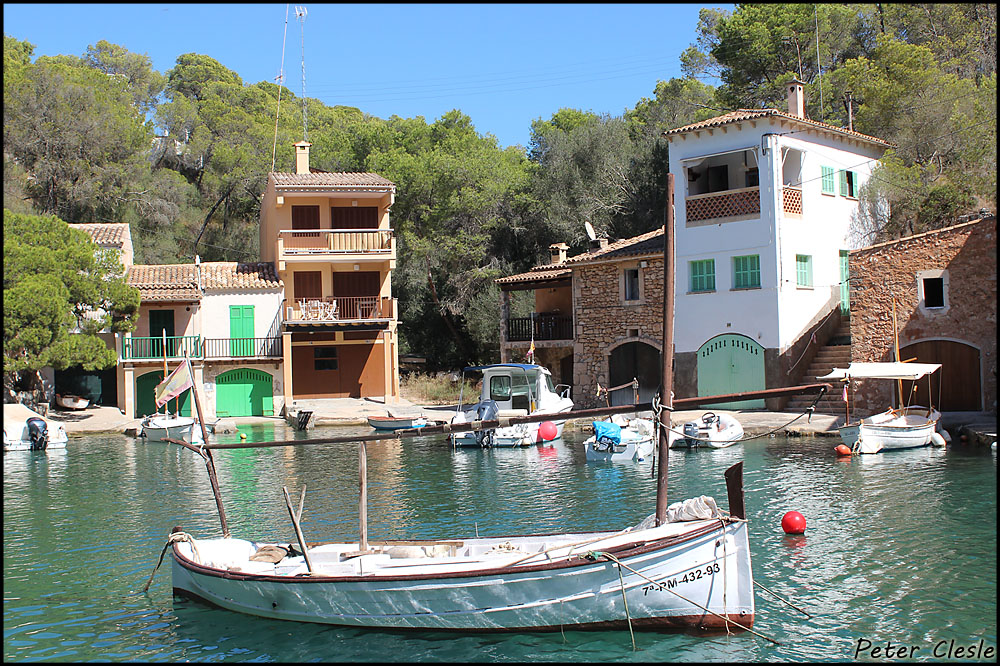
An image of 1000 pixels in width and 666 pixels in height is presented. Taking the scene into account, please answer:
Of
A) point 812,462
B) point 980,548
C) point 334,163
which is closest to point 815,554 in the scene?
point 980,548

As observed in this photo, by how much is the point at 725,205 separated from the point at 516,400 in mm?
9730

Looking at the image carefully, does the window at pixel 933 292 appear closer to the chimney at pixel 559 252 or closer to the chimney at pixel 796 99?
the chimney at pixel 796 99

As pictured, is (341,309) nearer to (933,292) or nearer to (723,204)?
(723,204)

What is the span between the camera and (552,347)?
3659 cm

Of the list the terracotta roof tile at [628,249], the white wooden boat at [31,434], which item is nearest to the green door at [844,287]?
the terracotta roof tile at [628,249]

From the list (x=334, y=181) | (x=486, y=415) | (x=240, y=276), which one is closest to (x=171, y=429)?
(x=240, y=276)

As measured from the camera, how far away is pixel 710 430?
25031 mm

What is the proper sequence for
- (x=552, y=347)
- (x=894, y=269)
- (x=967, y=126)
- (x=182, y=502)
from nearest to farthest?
1. (x=182, y=502)
2. (x=894, y=269)
3. (x=967, y=126)
4. (x=552, y=347)

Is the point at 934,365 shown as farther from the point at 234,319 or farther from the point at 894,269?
the point at 234,319

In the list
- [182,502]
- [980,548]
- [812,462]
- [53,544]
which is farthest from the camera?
[812,462]

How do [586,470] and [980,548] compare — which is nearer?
[980,548]

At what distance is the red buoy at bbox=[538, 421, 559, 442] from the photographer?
2758 cm

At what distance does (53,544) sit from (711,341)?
21.5m

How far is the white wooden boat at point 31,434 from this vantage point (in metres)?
29.0
